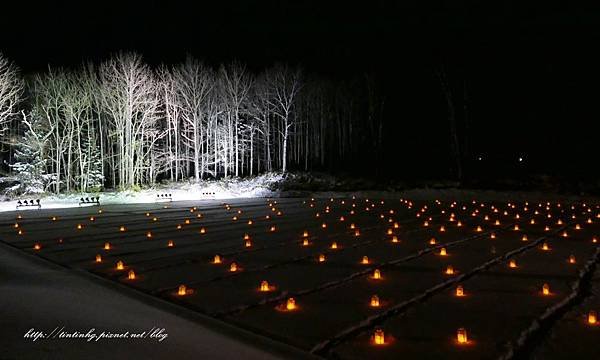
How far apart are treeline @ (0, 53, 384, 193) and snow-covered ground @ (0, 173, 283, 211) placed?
96.6 inches

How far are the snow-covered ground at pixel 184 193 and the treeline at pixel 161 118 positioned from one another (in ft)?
8.05

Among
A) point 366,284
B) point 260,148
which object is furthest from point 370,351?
point 260,148

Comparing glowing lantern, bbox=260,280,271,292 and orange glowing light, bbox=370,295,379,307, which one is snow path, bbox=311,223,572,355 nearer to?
orange glowing light, bbox=370,295,379,307

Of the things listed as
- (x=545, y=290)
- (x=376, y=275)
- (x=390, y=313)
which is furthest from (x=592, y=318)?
(x=376, y=275)

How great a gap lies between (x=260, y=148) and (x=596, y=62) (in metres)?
31.4

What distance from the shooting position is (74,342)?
4.68 meters

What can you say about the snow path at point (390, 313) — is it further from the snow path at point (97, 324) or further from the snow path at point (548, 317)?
the snow path at point (548, 317)

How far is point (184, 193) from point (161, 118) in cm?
1637

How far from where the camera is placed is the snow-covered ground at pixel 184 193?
2567cm

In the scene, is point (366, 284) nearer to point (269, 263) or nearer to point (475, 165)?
point (269, 263)

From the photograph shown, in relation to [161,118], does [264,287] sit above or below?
below

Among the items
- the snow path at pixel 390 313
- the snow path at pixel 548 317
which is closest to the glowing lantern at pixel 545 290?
the snow path at pixel 548 317

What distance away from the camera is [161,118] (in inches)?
1731

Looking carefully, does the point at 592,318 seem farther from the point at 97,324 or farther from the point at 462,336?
the point at 97,324
